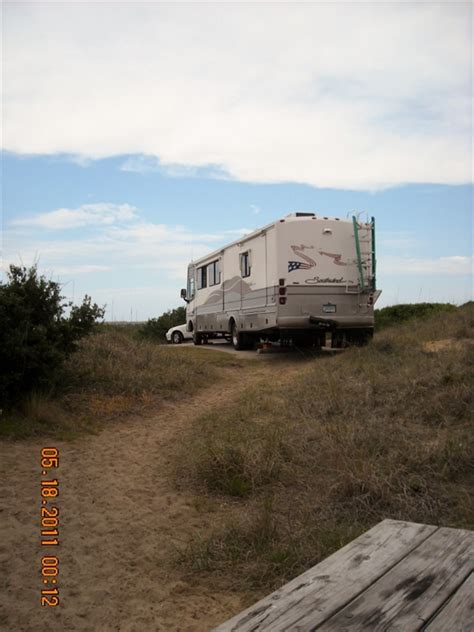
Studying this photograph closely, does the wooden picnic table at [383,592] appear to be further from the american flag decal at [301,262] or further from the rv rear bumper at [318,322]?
the american flag decal at [301,262]

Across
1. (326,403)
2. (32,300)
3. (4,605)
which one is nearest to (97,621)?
(4,605)

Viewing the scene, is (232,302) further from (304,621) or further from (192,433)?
(304,621)

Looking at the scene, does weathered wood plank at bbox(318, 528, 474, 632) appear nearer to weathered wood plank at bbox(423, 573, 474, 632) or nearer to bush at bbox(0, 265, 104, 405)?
weathered wood plank at bbox(423, 573, 474, 632)

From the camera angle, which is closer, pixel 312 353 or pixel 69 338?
pixel 69 338

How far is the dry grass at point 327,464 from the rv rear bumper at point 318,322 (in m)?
4.30

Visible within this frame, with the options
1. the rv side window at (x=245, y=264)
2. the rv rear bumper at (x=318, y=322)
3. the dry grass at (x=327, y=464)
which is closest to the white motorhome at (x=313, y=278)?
the rv rear bumper at (x=318, y=322)

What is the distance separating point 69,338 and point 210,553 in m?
5.75

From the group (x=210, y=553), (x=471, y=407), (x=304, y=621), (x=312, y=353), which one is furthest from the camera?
(x=312, y=353)

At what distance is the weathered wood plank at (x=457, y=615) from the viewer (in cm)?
168

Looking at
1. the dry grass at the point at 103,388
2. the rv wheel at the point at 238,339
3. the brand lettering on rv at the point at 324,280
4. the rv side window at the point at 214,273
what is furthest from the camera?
the rv side window at the point at 214,273

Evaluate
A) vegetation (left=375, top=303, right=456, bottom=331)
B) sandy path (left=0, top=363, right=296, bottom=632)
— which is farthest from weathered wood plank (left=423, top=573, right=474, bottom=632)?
vegetation (left=375, top=303, right=456, bottom=331)

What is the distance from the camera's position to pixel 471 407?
6.75 metres

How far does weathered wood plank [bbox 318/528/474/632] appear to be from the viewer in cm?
173
